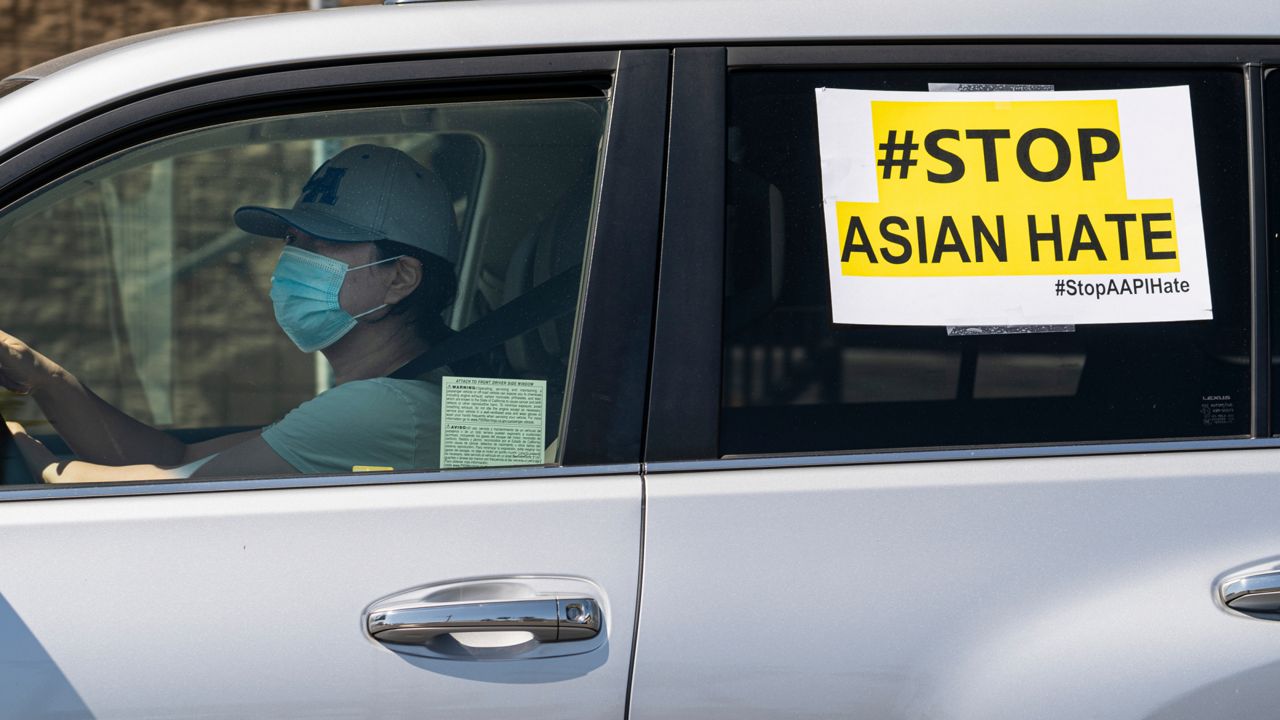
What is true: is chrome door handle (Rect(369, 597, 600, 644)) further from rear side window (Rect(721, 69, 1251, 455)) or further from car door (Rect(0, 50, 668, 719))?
rear side window (Rect(721, 69, 1251, 455))

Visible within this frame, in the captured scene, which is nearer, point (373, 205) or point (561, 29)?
point (561, 29)

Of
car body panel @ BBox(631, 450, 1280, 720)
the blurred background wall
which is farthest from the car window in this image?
the blurred background wall

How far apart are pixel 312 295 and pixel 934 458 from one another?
0.97m

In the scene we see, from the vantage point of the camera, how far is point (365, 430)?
5.91ft

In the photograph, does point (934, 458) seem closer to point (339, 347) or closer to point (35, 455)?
point (339, 347)

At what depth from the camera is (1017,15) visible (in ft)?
5.73

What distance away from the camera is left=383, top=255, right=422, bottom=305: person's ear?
1833mm

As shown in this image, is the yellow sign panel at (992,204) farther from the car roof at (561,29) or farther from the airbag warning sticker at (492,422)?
the airbag warning sticker at (492,422)

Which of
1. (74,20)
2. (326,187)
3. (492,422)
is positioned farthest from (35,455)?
(74,20)

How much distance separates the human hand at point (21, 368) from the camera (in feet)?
6.54

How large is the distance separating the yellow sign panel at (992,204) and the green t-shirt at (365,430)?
2.04 feet

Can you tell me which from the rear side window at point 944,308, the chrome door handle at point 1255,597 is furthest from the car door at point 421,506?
→ the chrome door handle at point 1255,597

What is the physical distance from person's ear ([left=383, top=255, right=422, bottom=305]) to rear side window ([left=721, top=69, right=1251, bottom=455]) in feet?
1.55

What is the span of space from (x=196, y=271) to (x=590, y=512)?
Result: 3601 millimetres
